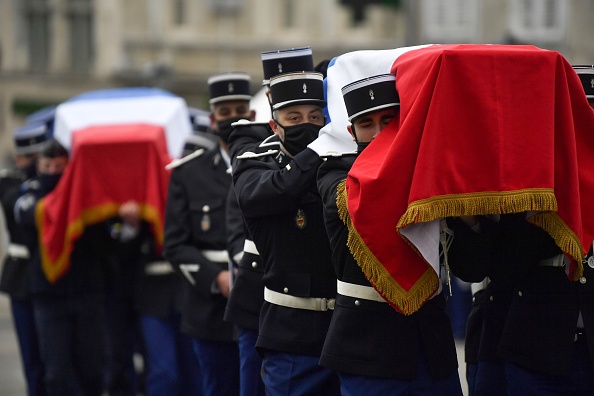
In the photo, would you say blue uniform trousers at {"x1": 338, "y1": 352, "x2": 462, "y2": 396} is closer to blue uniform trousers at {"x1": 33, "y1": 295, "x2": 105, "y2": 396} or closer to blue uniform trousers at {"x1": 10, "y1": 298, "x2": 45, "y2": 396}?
blue uniform trousers at {"x1": 33, "y1": 295, "x2": 105, "y2": 396}

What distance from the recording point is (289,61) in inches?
272

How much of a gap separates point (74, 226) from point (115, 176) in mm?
480

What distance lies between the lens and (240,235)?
791 centimetres

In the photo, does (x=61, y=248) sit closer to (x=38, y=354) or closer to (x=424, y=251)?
(x=38, y=354)

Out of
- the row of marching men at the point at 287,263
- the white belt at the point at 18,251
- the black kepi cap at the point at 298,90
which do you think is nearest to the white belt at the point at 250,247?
the row of marching men at the point at 287,263

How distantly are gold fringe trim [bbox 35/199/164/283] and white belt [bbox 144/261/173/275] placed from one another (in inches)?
8.4

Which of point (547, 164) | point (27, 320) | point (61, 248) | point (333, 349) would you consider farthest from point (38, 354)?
point (547, 164)

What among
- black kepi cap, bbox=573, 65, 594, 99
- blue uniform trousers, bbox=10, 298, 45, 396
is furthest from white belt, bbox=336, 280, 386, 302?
blue uniform trousers, bbox=10, 298, 45, 396

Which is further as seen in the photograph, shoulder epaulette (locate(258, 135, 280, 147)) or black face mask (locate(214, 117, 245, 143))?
black face mask (locate(214, 117, 245, 143))

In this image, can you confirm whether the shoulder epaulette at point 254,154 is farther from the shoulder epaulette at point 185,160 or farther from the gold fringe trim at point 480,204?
the shoulder epaulette at point 185,160

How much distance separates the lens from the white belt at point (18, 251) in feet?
35.6

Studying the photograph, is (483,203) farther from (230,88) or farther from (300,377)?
(230,88)

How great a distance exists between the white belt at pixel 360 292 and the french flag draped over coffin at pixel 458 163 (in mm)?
156

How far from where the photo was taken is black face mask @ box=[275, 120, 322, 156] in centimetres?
648
